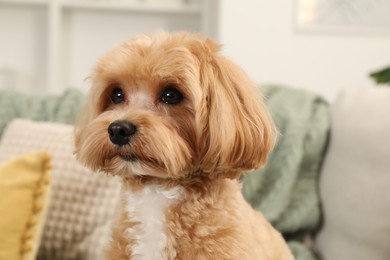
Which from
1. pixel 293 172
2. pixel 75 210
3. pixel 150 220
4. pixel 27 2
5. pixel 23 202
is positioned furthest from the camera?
pixel 27 2

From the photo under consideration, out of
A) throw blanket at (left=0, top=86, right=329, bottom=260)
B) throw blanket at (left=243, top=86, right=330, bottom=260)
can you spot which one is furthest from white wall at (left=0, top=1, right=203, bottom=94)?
throw blanket at (left=243, top=86, right=330, bottom=260)

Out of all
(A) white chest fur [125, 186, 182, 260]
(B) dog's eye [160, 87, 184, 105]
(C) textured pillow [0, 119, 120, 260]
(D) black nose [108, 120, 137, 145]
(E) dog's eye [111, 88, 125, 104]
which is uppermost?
(B) dog's eye [160, 87, 184, 105]

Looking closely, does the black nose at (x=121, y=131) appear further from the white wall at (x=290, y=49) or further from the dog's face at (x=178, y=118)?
the white wall at (x=290, y=49)

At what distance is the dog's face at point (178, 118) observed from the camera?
89 centimetres

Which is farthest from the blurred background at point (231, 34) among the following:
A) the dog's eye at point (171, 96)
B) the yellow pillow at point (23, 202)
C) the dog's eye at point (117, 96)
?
the dog's eye at point (171, 96)

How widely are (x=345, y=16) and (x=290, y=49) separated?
0.31 meters

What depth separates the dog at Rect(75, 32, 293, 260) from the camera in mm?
901

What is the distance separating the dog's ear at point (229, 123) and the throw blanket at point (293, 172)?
2.33 feet

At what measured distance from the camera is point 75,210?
1.52 meters

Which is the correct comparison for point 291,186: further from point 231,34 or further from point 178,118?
point 231,34

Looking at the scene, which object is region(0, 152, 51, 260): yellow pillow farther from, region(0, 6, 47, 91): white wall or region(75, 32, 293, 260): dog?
region(0, 6, 47, 91): white wall

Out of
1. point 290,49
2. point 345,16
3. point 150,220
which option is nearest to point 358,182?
point 150,220

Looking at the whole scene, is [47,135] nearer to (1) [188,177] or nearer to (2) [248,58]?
(1) [188,177]

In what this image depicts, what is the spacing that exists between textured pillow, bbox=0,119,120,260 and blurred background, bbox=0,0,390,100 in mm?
916
